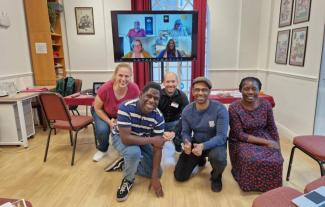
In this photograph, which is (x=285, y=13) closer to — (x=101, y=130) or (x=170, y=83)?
(x=170, y=83)

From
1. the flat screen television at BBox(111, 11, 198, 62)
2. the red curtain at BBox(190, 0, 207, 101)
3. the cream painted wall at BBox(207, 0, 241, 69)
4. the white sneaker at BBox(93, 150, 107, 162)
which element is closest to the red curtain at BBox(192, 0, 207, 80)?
the red curtain at BBox(190, 0, 207, 101)

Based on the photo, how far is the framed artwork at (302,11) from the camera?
2778 millimetres

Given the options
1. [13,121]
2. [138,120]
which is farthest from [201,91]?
[13,121]

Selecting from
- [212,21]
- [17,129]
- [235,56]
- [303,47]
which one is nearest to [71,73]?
[17,129]

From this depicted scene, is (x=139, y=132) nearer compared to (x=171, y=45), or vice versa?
(x=139, y=132)

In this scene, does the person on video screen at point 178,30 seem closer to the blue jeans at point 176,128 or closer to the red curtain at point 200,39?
the red curtain at point 200,39

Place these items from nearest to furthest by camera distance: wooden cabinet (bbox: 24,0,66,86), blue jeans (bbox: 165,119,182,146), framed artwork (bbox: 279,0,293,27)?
blue jeans (bbox: 165,119,182,146)
framed artwork (bbox: 279,0,293,27)
wooden cabinet (bbox: 24,0,66,86)

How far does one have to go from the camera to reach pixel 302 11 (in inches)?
113

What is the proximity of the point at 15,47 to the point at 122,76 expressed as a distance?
229cm

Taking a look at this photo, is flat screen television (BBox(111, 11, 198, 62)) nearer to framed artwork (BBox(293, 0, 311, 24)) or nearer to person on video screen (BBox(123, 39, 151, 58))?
person on video screen (BBox(123, 39, 151, 58))

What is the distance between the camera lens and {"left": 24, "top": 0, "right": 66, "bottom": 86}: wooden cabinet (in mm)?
3766

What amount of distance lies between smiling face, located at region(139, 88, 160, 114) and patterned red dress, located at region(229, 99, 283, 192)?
706mm

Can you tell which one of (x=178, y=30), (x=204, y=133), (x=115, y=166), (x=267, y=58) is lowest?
(x=115, y=166)

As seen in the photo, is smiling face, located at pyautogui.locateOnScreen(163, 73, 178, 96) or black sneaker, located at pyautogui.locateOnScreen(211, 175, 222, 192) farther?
smiling face, located at pyautogui.locateOnScreen(163, 73, 178, 96)
